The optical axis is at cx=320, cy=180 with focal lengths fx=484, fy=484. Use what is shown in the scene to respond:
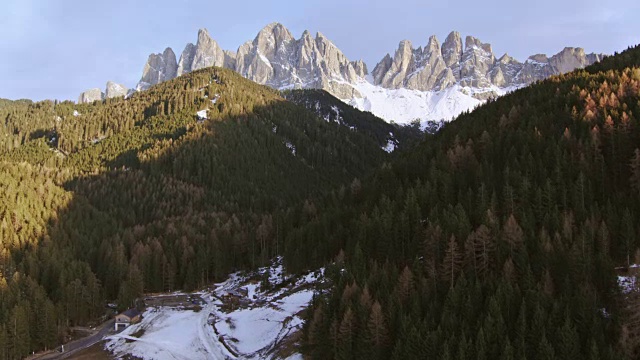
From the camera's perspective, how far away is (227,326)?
8938 centimetres

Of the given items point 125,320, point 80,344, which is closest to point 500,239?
point 125,320

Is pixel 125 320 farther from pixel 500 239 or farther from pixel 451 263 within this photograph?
pixel 500 239

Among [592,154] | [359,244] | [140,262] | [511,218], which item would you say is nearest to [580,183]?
[592,154]

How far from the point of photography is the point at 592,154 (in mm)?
91312

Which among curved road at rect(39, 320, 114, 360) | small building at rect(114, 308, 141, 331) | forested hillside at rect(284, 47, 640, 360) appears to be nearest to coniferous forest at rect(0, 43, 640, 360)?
forested hillside at rect(284, 47, 640, 360)

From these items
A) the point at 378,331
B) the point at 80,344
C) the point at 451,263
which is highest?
the point at 451,263

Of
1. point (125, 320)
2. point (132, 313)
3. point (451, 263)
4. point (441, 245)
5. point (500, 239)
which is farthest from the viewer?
point (132, 313)

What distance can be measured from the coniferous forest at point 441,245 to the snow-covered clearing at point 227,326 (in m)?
8.39

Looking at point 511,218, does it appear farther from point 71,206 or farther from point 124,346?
point 71,206

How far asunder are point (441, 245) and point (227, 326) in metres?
41.6

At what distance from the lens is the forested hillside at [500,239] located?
5544 cm

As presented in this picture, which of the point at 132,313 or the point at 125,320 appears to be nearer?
the point at 125,320

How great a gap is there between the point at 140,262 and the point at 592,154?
110338 millimetres

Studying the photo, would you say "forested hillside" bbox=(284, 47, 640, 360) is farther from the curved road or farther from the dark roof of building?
the curved road
